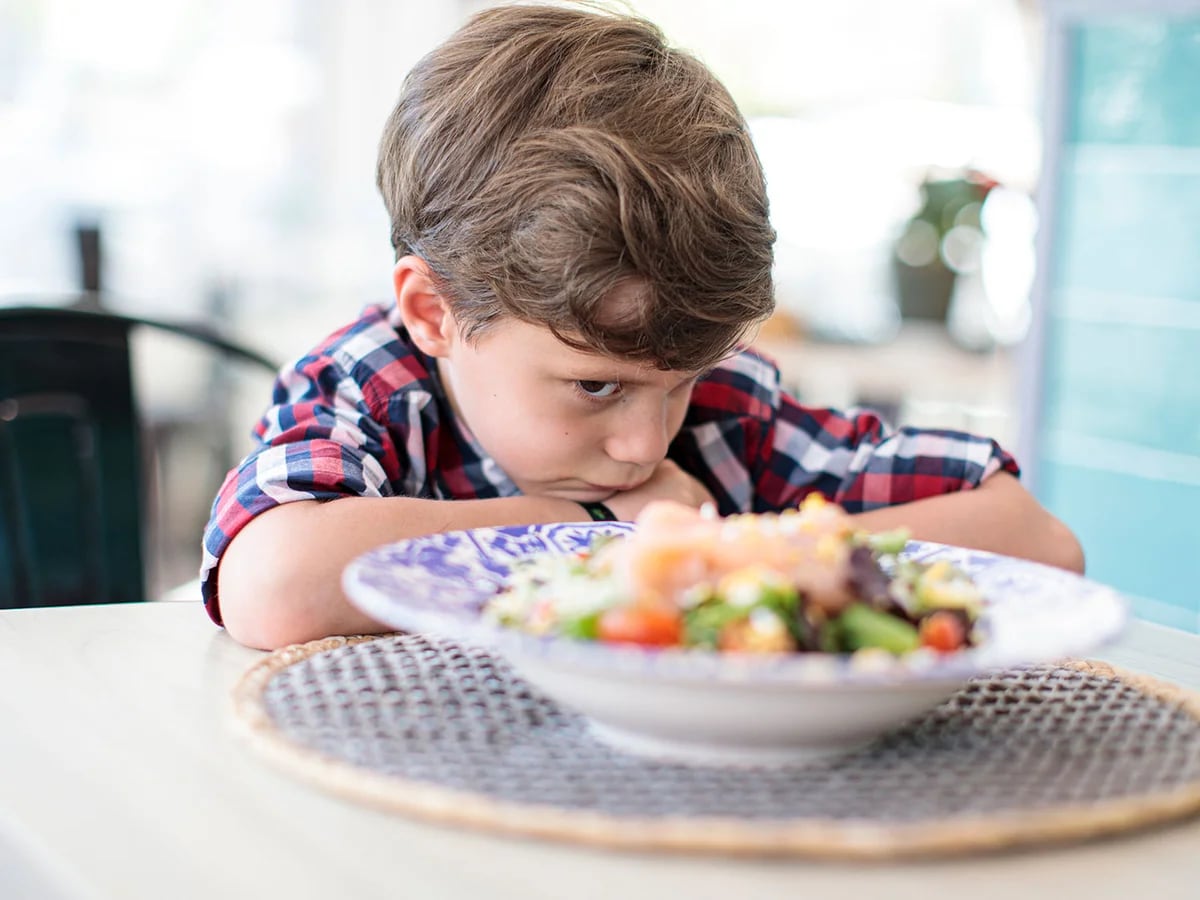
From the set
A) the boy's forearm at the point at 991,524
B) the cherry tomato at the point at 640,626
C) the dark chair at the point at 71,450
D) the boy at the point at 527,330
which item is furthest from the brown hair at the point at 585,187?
the dark chair at the point at 71,450

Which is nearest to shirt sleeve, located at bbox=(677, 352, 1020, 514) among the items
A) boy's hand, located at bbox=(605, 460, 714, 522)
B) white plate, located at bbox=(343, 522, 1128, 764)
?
boy's hand, located at bbox=(605, 460, 714, 522)

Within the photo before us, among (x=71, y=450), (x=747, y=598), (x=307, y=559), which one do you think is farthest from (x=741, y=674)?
(x=71, y=450)

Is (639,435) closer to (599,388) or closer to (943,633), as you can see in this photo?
(599,388)

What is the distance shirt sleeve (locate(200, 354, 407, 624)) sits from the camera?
88 centimetres

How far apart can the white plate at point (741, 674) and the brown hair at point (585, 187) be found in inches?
11.7

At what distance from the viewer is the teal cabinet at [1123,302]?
2453 millimetres

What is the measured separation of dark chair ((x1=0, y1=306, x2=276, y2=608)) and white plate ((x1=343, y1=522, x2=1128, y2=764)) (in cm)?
80

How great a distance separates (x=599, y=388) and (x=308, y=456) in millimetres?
205

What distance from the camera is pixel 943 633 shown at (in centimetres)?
57

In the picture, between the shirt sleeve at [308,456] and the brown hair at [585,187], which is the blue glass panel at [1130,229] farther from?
the shirt sleeve at [308,456]

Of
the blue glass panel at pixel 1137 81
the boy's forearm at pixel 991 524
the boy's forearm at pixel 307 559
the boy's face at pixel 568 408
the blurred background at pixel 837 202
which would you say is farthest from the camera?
the blurred background at pixel 837 202

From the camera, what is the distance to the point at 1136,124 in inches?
99.9

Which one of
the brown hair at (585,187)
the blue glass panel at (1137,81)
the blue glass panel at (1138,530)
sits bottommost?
the blue glass panel at (1138,530)

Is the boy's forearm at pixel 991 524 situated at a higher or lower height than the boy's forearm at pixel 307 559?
lower
